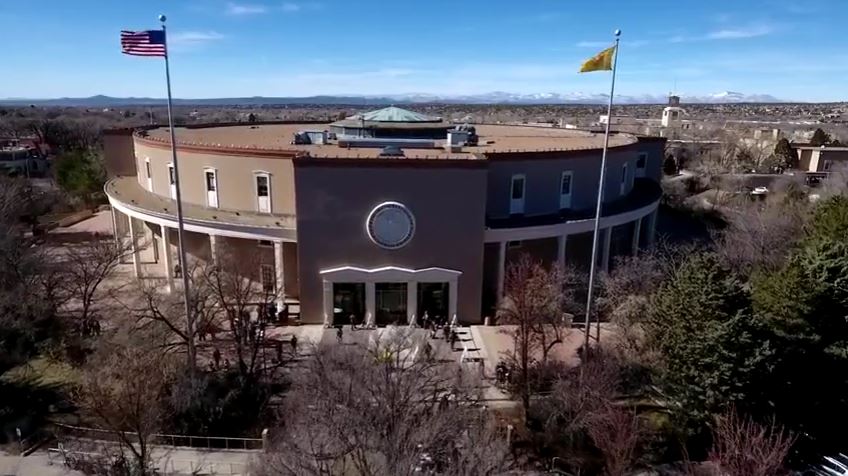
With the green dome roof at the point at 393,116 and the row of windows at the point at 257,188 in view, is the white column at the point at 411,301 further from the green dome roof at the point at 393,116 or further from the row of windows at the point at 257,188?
the green dome roof at the point at 393,116

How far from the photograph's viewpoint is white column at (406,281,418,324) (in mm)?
28812

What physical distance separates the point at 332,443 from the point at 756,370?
13557mm

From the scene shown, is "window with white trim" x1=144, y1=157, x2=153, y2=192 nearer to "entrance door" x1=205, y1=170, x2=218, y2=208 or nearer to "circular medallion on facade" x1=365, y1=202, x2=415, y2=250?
"entrance door" x1=205, y1=170, x2=218, y2=208

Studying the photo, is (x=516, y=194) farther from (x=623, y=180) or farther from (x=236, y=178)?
(x=236, y=178)


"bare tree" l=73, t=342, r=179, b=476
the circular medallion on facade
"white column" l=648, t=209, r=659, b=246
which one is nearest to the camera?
"bare tree" l=73, t=342, r=179, b=476

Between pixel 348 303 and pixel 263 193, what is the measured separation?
27.0 feet

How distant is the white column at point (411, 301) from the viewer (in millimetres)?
28812

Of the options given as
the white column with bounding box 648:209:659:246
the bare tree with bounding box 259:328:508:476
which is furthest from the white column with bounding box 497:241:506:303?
the white column with bounding box 648:209:659:246

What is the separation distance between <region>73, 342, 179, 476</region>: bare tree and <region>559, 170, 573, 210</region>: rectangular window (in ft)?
76.9

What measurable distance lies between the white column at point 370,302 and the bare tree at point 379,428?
11.4 m

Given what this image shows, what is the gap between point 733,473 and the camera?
49.8 ft

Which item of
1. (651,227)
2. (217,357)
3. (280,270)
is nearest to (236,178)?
(280,270)

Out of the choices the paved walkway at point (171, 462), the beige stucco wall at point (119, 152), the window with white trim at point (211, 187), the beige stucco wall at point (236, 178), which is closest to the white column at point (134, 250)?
the beige stucco wall at point (236, 178)

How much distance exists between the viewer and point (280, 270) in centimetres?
3100
